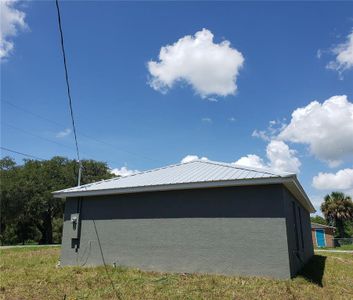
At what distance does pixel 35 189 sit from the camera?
3434cm

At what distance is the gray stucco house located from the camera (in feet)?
30.5

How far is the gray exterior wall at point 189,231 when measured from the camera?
30.4ft

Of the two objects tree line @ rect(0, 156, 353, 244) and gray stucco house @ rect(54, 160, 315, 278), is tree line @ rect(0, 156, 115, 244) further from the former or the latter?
gray stucco house @ rect(54, 160, 315, 278)

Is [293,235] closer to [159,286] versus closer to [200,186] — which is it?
[200,186]

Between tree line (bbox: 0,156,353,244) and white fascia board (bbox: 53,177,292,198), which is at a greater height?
tree line (bbox: 0,156,353,244)

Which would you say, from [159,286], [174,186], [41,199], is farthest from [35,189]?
[159,286]

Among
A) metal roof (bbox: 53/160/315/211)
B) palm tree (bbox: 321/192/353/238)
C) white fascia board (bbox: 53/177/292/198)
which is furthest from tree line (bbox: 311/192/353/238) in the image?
white fascia board (bbox: 53/177/292/198)

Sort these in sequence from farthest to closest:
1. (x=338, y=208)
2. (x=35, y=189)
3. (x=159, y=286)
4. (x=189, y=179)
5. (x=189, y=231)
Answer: (x=338, y=208), (x=35, y=189), (x=189, y=179), (x=189, y=231), (x=159, y=286)

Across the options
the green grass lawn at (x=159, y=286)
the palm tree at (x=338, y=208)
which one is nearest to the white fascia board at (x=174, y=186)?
the green grass lawn at (x=159, y=286)

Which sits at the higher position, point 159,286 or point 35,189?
point 35,189

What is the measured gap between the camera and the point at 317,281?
30.6 ft

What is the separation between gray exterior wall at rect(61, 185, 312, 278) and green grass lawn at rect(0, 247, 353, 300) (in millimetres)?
487

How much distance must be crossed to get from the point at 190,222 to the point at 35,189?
1100 inches

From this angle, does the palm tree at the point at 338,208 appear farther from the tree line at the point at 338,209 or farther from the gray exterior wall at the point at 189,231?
the gray exterior wall at the point at 189,231
